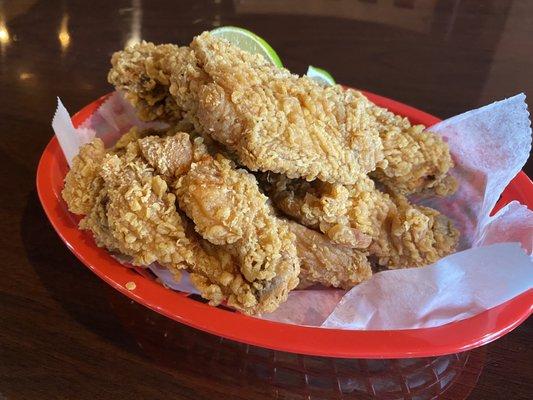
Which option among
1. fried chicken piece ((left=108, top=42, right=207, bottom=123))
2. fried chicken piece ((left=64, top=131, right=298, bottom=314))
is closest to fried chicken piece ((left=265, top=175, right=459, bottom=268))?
fried chicken piece ((left=64, top=131, right=298, bottom=314))

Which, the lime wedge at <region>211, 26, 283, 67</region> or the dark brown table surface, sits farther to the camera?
the lime wedge at <region>211, 26, 283, 67</region>

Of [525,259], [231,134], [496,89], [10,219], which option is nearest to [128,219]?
[231,134]

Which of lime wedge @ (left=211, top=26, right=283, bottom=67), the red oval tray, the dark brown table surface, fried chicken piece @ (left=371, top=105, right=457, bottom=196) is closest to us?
the red oval tray

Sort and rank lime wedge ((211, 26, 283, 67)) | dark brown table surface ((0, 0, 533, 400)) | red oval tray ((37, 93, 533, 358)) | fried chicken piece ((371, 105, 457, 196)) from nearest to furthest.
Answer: red oval tray ((37, 93, 533, 358))
dark brown table surface ((0, 0, 533, 400))
fried chicken piece ((371, 105, 457, 196))
lime wedge ((211, 26, 283, 67))

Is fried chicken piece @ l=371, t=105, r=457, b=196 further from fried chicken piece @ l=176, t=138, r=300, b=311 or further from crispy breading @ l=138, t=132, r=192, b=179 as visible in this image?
crispy breading @ l=138, t=132, r=192, b=179

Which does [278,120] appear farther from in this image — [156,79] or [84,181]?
[84,181]

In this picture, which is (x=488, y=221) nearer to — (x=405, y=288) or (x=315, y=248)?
(x=405, y=288)

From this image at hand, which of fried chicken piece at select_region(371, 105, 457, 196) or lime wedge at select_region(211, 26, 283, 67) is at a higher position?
lime wedge at select_region(211, 26, 283, 67)
